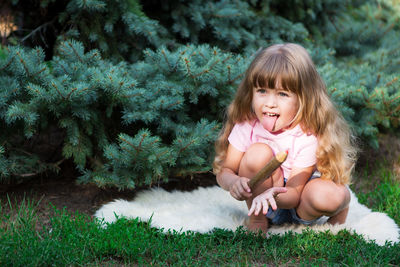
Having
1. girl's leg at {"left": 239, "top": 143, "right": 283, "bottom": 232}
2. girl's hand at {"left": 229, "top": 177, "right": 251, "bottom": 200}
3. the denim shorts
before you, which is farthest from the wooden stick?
the denim shorts

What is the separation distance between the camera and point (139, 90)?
2.67 metres

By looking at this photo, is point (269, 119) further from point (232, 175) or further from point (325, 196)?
point (325, 196)

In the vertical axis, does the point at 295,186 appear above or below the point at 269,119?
below

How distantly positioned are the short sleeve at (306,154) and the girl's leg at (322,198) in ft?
0.34

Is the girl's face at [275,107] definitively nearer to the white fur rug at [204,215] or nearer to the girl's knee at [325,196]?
the girl's knee at [325,196]

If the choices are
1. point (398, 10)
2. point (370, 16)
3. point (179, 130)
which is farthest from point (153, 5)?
point (398, 10)

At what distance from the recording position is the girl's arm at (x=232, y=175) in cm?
217

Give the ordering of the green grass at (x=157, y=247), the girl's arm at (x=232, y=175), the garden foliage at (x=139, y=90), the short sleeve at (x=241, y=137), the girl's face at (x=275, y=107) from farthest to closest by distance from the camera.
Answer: the garden foliage at (x=139, y=90), the short sleeve at (x=241, y=137), the girl's face at (x=275, y=107), the girl's arm at (x=232, y=175), the green grass at (x=157, y=247)

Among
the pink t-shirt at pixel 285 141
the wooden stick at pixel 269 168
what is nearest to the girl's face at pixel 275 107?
the pink t-shirt at pixel 285 141

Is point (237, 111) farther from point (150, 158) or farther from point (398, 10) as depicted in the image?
point (398, 10)

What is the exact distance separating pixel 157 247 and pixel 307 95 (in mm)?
1109

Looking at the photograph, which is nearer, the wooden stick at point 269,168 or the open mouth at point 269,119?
the wooden stick at point 269,168

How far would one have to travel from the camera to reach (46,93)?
2510mm

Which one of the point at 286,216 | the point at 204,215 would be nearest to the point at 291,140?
the point at 286,216
